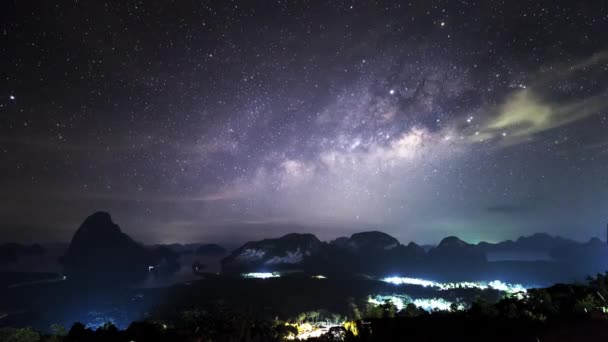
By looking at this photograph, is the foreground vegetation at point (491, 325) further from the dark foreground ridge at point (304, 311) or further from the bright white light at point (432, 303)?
the bright white light at point (432, 303)

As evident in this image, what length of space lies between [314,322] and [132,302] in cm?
9666

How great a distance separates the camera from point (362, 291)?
138 m

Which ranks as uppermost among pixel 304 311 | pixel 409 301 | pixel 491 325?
pixel 491 325

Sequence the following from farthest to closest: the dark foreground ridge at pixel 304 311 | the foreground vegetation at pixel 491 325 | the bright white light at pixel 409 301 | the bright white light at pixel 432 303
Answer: the bright white light at pixel 409 301
the bright white light at pixel 432 303
the dark foreground ridge at pixel 304 311
the foreground vegetation at pixel 491 325

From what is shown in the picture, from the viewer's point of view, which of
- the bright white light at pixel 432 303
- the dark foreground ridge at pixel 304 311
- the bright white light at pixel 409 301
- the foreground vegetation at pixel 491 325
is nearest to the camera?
the foreground vegetation at pixel 491 325

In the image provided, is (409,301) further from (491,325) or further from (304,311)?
(491,325)

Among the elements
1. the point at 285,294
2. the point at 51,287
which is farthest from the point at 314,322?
the point at 51,287

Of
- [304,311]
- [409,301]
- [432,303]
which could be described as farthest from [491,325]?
[409,301]

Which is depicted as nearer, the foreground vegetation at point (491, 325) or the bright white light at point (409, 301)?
the foreground vegetation at point (491, 325)

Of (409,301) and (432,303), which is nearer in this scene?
(432,303)

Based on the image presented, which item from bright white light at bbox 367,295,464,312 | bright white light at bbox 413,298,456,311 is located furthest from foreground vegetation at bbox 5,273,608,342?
bright white light at bbox 413,298,456,311

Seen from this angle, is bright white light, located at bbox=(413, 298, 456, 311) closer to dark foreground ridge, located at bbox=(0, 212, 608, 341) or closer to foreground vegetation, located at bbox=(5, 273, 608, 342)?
dark foreground ridge, located at bbox=(0, 212, 608, 341)

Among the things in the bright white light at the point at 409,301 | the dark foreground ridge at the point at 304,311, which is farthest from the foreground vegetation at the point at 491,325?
the bright white light at the point at 409,301

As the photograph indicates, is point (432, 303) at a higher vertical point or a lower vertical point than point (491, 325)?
lower
